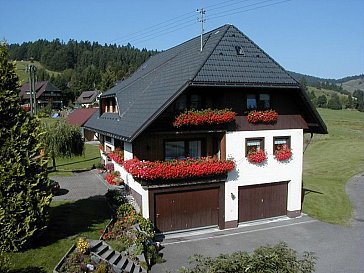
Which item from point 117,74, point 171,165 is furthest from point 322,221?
point 117,74

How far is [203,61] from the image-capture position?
18141mm

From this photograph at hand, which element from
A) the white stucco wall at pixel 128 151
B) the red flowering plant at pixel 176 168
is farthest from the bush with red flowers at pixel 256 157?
the white stucco wall at pixel 128 151

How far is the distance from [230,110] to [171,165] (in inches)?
166

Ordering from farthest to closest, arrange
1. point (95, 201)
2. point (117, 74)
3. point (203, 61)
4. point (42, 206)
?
1. point (117, 74)
2. point (95, 201)
3. point (203, 61)
4. point (42, 206)

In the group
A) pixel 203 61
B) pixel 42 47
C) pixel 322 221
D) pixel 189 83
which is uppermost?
pixel 42 47

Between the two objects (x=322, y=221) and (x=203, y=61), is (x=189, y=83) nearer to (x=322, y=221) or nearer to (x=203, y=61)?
(x=203, y=61)

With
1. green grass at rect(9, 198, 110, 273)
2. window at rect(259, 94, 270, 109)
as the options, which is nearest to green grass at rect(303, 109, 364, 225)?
window at rect(259, 94, 270, 109)

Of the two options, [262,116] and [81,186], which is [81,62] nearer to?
[81,186]

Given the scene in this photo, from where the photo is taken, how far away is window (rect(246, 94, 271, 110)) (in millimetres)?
19094

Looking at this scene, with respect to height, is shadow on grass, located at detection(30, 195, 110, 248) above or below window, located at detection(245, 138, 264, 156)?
below

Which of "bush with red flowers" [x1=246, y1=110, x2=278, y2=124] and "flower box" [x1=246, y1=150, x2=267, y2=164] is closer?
"bush with red flowers" [x1=246, y1=110, x2=278, y2=124]

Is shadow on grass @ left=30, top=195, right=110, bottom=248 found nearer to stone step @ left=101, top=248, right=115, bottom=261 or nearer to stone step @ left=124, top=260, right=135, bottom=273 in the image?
stone step @ left=101, top=248, right=115, bottom=261

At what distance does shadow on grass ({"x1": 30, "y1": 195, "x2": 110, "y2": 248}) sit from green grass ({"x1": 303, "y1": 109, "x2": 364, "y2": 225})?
41.3 ft

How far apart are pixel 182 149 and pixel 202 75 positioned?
4.01m
